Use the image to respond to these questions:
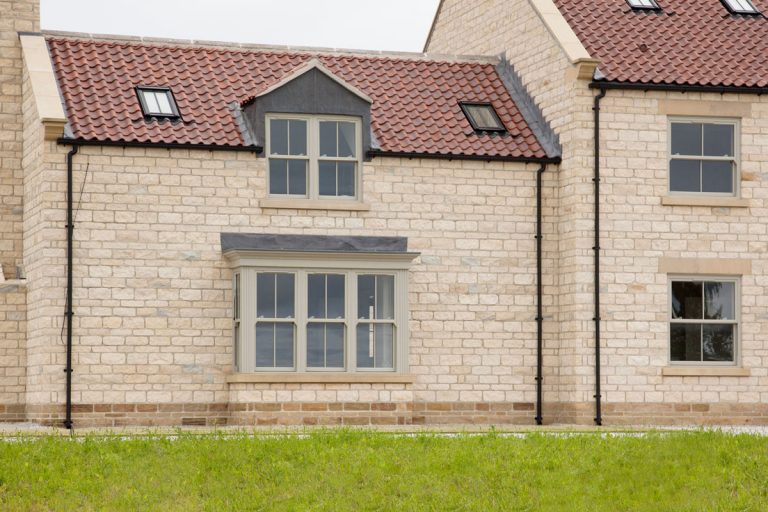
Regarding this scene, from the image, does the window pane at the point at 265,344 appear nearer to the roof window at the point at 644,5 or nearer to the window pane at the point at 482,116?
the window pane at the point at 482,116

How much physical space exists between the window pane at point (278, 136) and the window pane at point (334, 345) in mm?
3306

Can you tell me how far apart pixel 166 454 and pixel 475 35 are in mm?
16855

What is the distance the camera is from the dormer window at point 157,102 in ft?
99.7

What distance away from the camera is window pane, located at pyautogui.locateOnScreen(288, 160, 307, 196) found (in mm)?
30422

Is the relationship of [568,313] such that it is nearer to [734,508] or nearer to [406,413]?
[406,413]

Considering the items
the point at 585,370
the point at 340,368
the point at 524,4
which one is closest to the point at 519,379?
the point at 585,370

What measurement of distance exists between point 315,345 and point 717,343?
24.5 feet

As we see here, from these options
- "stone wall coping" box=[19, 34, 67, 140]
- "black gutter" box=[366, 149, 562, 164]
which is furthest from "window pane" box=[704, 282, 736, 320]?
"stone wall coping" box=[19, 34, 67, 140]

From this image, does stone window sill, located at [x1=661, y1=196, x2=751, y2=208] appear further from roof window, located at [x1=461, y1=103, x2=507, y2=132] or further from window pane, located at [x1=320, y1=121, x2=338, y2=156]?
window pane, located at [x1=320, y1=121, x2=338, y2=156]

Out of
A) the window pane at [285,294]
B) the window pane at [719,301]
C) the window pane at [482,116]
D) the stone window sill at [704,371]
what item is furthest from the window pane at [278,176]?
the window pane at [719,301]

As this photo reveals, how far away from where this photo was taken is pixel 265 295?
29594 millimetres

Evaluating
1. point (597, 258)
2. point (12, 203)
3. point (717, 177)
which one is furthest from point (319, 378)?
point (717, 177)

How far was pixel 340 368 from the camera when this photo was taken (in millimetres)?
29859

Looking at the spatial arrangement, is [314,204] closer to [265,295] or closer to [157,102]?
[265,295]
